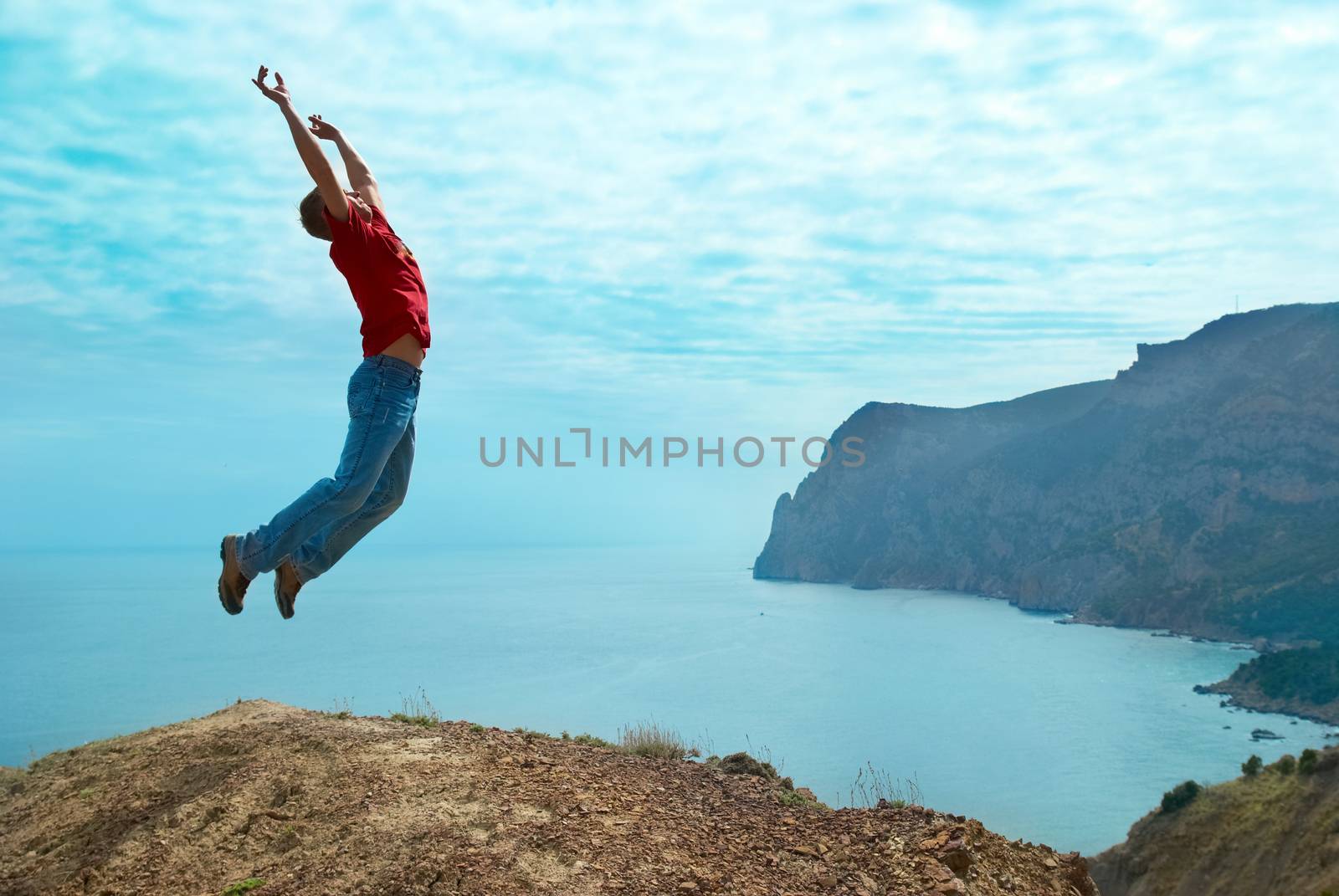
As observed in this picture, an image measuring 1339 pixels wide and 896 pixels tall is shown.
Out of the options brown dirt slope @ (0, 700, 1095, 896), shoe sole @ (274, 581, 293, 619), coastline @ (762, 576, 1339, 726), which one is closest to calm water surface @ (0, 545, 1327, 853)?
coastline @ (762, 576, 1339, 726)

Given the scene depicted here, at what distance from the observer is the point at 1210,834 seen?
1379 inches

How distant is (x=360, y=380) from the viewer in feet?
14.5

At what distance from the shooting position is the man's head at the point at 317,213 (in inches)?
174

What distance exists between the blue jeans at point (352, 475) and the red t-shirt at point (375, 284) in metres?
0.14

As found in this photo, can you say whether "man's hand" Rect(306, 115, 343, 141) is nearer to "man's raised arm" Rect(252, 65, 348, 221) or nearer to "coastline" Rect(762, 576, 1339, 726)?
"man's raised arm" Rect(252, 65, 348, 221)

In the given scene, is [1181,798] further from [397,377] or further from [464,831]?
[397,377]

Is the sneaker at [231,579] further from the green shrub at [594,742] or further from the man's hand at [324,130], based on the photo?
the green shrub at [594,742]

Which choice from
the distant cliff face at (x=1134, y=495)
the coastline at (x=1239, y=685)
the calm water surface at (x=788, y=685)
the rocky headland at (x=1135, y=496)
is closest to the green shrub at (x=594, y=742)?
the calm water surface at (x=788, y=685)

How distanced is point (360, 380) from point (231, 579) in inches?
47.1

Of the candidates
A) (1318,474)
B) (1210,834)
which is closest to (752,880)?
(1210,834)

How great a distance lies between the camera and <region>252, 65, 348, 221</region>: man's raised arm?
4.08 m

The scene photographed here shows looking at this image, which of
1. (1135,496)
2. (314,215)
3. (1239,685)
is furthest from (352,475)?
(1135,496)

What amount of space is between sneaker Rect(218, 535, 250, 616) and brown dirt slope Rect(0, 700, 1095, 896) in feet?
4.56

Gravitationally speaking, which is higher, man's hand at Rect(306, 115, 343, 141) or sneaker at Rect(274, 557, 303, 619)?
man's hand at Rect(306, 115, 343, 141)
